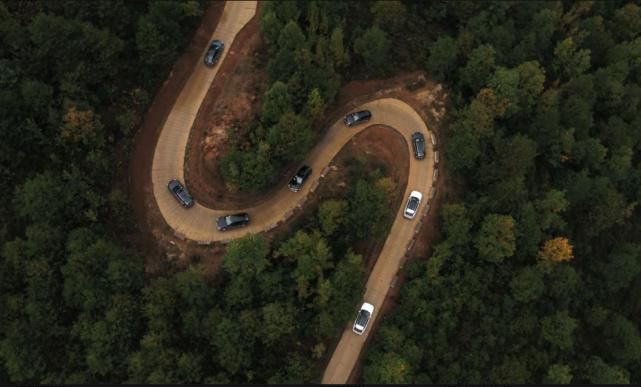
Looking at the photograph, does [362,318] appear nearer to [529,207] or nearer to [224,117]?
[529,207]

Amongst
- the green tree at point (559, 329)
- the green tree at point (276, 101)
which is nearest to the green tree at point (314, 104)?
the green tree at point (276, 101)

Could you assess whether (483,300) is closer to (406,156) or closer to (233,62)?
(406,156)

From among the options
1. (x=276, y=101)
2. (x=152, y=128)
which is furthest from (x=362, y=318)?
(x=152, y=128)

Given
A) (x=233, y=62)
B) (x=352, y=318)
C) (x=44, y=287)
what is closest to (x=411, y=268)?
(x=352, y=318)

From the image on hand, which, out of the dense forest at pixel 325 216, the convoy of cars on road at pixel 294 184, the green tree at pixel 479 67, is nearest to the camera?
the dense forest at pixel 325 216

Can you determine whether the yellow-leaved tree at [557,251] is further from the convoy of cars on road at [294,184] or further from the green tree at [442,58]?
the green tree at [442,58]
